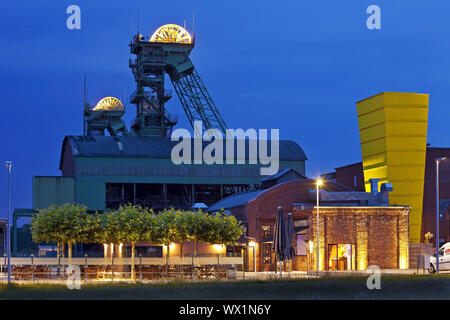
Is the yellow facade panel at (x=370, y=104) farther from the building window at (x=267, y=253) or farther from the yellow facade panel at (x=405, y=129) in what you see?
the building window at (x=267, y=253)

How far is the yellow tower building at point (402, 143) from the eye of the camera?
64.3 meters

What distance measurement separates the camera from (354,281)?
35125mm

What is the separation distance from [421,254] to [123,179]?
39.5 meters

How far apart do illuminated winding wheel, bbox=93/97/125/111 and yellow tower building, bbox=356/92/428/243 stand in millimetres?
85201

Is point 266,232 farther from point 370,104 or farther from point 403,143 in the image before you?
point 370,104

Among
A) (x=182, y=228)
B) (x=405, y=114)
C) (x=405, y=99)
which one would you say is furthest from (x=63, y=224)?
(x=405, y=99)

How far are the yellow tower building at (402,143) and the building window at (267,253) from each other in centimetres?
1070

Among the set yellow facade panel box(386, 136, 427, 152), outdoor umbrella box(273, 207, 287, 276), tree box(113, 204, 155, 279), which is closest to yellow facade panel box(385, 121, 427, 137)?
yellow facade panel box(386, 136, 427, 152)

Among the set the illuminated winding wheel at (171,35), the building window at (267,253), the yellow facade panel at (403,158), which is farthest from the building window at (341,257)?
the illuminated winding wheel at (171,35)

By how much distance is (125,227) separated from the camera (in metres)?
54.3

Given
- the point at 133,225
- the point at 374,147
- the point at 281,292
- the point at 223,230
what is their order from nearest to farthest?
the point at 281,292, the point at 133,225, the point at 223,230, the point at 374,147

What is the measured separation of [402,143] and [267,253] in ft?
47.1

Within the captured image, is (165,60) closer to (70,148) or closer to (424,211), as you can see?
(70,148)

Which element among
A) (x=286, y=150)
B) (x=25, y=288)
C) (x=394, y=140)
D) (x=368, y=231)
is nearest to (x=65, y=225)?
(x=25, y=288)
